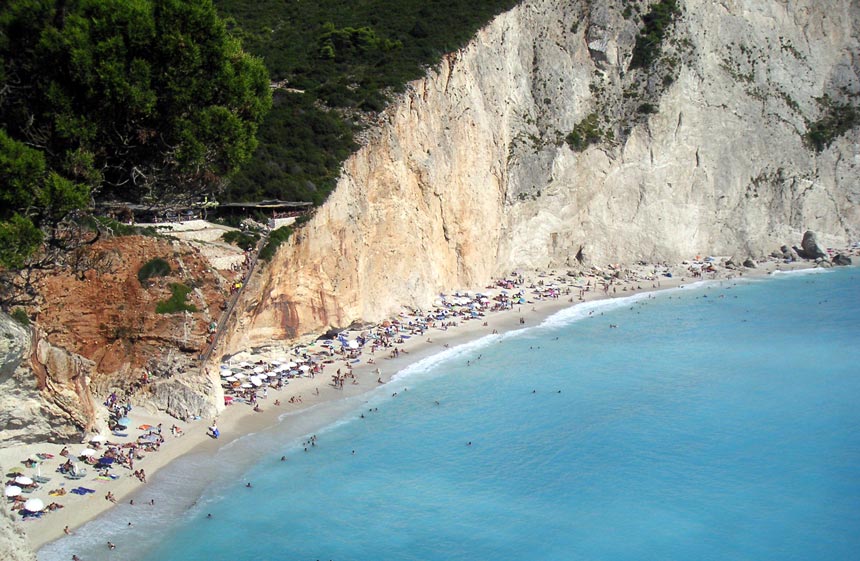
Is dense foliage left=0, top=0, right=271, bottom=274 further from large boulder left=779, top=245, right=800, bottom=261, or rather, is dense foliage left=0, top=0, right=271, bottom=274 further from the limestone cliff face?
large boulder left=779, top=245, right=800, bottom=261

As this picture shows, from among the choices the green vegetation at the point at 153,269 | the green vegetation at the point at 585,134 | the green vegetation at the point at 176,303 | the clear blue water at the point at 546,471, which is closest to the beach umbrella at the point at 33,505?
the clear blue water at the point at 546,471

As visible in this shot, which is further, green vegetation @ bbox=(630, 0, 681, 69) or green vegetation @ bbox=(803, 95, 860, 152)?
green vegetation @ bbox=(803, 95, 860, 152)

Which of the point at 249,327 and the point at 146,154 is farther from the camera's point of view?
the point at 249,327

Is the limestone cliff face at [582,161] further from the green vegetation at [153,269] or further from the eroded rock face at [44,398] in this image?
the eroded rock face at [44,398]

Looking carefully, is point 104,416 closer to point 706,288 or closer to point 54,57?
point 54,57

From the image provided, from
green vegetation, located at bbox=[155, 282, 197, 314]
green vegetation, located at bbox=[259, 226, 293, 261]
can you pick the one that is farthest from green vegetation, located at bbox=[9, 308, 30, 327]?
green vegetation, located at bbox=[259, 226, 293, 261]

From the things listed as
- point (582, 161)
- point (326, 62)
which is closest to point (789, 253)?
point (582, 161)

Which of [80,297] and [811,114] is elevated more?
[811,114]

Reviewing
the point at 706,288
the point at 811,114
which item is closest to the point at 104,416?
the point at 706,288
